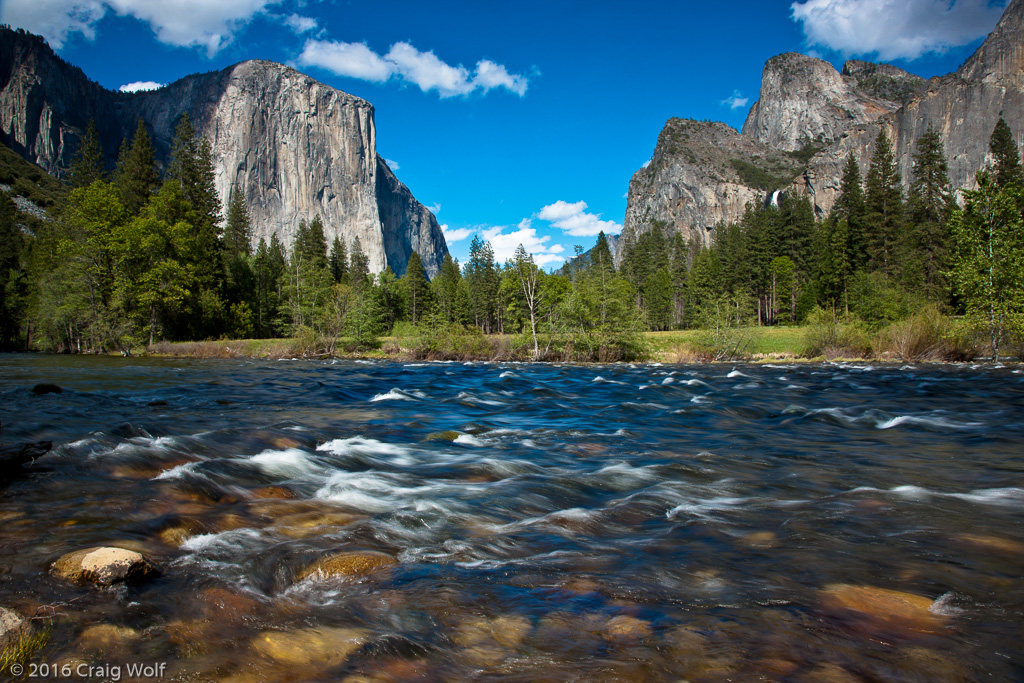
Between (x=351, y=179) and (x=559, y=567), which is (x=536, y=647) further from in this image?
(x=351, y=179)

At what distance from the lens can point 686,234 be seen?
18575 cm

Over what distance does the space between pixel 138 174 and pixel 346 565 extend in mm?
60101

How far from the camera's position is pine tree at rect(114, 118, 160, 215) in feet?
156

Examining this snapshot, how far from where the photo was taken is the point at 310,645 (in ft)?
8.61

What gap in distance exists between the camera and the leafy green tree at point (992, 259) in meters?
19.6

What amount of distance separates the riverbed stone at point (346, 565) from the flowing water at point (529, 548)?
0.04 m

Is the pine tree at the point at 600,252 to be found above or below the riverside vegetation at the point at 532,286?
above

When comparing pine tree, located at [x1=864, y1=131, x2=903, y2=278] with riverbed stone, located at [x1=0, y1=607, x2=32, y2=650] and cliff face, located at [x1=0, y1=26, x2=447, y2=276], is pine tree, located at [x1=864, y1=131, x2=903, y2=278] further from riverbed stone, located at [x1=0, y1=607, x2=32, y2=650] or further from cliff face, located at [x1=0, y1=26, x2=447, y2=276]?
cliff face, located at [x1=0, y1=26, x2=447, y2=276]

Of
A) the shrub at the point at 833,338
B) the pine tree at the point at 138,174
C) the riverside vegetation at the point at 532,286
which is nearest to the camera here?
the riverside vegetation at the point at 532,286

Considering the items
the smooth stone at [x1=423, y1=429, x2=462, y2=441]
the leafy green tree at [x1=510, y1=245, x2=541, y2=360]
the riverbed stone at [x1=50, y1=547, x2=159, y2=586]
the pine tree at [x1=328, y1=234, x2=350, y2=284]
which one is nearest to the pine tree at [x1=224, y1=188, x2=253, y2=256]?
the pine tree at [x1=328, y1=234, x2=350, y2=284]

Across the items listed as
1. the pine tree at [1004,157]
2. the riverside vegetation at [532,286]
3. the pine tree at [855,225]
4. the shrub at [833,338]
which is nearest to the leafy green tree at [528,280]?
the riverside vegetation at [532,286]

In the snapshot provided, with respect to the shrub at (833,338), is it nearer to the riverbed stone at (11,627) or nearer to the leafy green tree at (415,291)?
the riverbed stone at (11,627)

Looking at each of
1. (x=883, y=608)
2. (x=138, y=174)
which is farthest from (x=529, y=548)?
(x=138, y=174)

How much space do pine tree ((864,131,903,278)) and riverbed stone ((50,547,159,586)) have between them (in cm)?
6698
